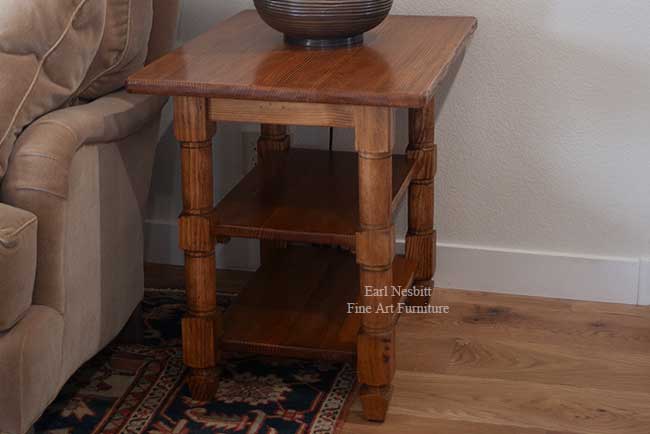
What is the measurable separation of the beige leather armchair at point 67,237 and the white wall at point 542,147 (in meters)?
0.51

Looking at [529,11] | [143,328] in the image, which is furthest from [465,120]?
[143,328]

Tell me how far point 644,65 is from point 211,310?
987 mm

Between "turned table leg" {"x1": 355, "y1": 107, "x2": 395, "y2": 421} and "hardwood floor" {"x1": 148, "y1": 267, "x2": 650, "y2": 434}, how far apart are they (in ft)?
0.30

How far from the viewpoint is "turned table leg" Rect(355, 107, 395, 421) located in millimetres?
1510

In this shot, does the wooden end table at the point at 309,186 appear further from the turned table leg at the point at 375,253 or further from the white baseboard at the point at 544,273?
the white baseboard at the point at 544,273

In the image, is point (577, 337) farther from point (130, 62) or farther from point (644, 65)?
point (130, 62)

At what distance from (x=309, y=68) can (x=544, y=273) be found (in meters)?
0.85

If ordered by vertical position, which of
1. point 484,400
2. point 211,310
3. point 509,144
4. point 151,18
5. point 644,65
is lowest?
point 484,400

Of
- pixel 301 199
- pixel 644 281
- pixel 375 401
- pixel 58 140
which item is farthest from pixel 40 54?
pixel 644 281

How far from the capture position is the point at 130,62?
1.74m

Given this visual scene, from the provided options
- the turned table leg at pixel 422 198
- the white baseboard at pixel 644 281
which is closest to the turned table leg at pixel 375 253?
the turned table leg at pixel 422 198

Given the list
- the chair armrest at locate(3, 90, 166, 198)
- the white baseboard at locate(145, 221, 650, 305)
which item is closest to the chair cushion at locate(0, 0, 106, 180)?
the chair armrest at locate(3, 90, 166, 198)

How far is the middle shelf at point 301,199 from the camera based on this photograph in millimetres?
1671

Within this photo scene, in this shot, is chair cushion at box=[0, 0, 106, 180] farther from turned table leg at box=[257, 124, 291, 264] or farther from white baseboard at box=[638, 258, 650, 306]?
white baseboard at box=[638, 258, 650, 306]
